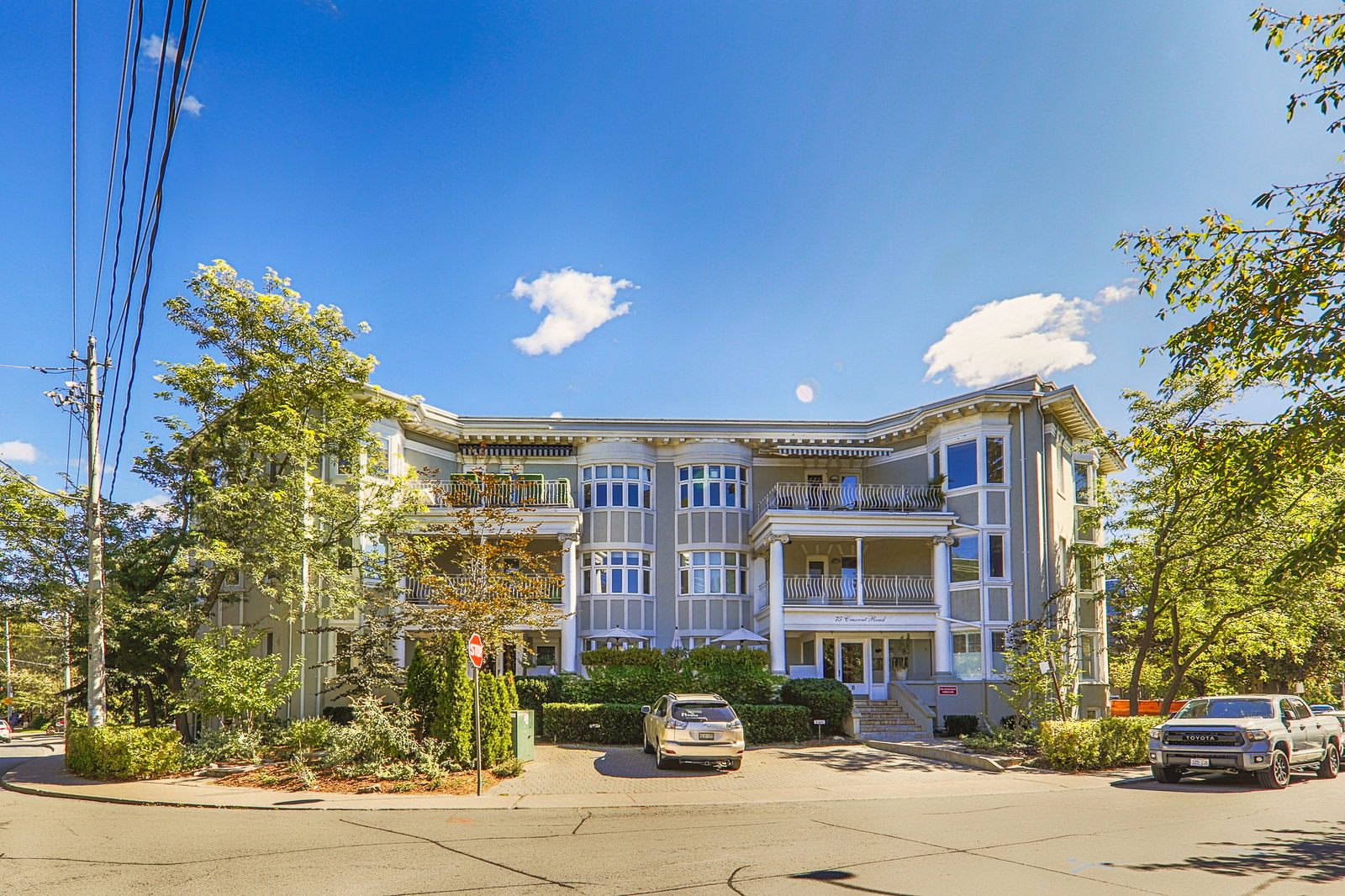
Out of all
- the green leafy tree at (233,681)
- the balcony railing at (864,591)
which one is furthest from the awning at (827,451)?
the green leafy tree at (233,681)

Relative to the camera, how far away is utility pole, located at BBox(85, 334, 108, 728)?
1805 centimetres

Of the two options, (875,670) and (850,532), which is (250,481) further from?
(875,670)

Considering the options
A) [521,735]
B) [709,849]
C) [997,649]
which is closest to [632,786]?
[521,735]

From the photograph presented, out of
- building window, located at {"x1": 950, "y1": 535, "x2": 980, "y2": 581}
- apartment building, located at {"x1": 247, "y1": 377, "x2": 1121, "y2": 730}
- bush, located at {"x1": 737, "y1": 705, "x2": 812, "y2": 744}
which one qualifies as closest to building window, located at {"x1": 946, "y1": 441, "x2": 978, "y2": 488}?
apartment building, located at {"x1": 247, "y1": 377, "x2": 1121, "y2": 730}

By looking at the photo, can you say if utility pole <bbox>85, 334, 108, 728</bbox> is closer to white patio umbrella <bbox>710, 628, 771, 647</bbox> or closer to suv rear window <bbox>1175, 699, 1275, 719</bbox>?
white patio umbrella <bbox>710, 628, 771, 647</bbox>

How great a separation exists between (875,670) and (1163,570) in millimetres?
8912

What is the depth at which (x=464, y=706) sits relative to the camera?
1705 cm

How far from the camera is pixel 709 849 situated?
10.2 metres

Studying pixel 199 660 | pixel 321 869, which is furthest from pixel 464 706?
pixel 321 869

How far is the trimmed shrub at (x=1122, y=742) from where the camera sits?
18906mm

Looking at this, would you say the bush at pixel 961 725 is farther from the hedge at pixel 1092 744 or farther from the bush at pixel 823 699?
the hedge at pixel 1092 744

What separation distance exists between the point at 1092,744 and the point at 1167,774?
2248 millimetres

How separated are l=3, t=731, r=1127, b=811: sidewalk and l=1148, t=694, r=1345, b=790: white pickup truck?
131 centimetres

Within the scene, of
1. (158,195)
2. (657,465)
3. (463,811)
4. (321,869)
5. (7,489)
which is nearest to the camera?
(321,869)
